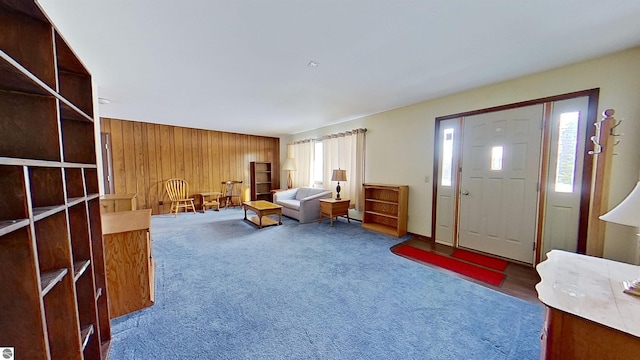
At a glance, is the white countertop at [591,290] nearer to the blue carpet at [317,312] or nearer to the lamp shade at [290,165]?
the blue carpet at [317,312]

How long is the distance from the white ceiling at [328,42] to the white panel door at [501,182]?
1.85ft

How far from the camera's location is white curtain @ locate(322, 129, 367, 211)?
15.5 ft

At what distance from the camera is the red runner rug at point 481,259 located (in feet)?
8.99

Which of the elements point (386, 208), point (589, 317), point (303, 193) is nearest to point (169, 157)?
point (303, 193)

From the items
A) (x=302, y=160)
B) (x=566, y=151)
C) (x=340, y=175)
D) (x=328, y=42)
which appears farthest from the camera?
(x=302, y=160)

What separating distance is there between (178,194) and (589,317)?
667 cm

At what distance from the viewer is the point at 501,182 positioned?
115 inches

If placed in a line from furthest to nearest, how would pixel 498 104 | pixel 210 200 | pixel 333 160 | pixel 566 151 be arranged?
1. pixel 210 200
2. pixel 333 160
3. pixel 498 104
4. pixel 566 151

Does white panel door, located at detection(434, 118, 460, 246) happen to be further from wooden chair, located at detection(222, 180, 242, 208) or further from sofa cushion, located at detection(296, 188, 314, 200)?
wooden chair, located at detection(222, 180, 242, 208)

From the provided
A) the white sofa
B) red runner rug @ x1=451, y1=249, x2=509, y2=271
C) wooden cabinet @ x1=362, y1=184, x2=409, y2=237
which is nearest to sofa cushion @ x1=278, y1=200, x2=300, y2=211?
the white sofa

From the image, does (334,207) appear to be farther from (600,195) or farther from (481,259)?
(600,195)

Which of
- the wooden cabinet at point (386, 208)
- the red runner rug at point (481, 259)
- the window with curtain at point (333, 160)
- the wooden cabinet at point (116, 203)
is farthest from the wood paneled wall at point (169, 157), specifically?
the red runner rug at point (481, 259)

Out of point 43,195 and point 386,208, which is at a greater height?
point 43,195

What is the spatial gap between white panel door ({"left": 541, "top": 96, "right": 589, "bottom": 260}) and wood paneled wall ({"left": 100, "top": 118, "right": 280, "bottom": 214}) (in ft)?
21.3
